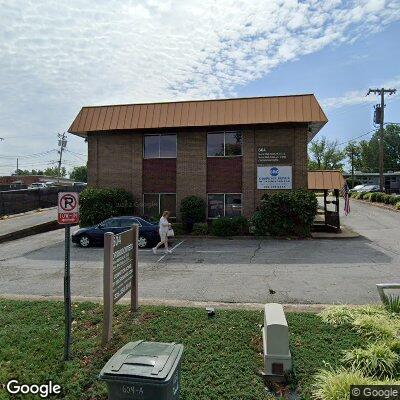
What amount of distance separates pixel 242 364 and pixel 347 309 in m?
2.48

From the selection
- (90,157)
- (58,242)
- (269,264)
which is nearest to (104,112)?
(90,157)

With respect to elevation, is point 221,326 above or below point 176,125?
below

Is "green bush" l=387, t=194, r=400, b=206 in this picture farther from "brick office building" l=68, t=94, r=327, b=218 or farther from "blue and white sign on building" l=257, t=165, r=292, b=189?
"blue and white sign on building" l=257, t=165, r=292, b=189

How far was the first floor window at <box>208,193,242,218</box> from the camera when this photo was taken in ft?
61.3

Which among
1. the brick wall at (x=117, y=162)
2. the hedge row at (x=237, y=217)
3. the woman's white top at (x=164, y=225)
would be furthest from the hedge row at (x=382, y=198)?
the woman's white top at (x=164, y=225)

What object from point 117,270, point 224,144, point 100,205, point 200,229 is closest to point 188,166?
point 224,144

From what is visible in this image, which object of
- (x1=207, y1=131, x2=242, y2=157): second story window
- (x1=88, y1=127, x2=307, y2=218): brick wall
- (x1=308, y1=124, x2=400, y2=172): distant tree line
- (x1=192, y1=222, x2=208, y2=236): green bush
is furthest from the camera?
(x1=308, y1=124, x2=400, y2=172): distant tree line

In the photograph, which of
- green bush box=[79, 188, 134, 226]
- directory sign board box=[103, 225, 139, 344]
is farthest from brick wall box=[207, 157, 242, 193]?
directory sign board box=[103, 225, 139, 344]

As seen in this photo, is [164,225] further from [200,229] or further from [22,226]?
[22,226]

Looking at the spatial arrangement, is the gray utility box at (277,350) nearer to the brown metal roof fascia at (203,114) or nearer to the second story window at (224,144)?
the brown metal roof fascia at (203,114)

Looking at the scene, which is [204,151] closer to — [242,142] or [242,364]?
[242,142]

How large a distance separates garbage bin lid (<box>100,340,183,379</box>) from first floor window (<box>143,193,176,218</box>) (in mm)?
15930

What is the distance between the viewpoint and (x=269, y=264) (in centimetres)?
1117

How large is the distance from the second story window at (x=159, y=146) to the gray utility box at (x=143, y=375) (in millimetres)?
16637
